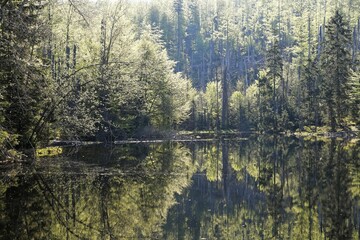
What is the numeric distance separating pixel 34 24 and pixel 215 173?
9228 mm

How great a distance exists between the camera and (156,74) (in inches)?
1608

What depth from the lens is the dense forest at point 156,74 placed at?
53.7ft

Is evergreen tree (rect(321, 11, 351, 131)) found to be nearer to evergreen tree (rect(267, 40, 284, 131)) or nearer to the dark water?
evergreen tree (rect(267, 40, 284, 131))

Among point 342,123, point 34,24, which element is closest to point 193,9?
point 342,123

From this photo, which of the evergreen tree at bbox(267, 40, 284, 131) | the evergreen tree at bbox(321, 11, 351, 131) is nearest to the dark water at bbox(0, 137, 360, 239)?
the evergreen tree at bbox(321, 11, 351, 131)

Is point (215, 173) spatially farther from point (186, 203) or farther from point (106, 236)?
point (106, 236)

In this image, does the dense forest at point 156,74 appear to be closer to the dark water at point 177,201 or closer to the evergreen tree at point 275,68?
the evergreen tree at point 275,68

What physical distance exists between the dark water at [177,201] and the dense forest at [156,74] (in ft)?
6.73

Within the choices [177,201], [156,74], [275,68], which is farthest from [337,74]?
[177,201]

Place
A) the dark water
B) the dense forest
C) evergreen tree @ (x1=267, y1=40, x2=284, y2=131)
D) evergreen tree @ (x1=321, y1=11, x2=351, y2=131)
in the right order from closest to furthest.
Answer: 1. the dark water
2. the dense forest
3. evergreen tree @ (x1=321, y1=11, x2=351, y2=131)
4. evergreen tree @ (x1=267, y1=40, x2=284, y2=131)

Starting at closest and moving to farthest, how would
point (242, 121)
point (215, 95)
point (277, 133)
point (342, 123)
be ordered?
point (342, 123) → point (277, 133) → point (242, 121) → point (215, 95)

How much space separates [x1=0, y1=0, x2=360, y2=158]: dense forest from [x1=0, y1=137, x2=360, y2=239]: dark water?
6.73 ft

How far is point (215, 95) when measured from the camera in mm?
65625

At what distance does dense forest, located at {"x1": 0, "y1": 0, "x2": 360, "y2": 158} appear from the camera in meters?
16.4
